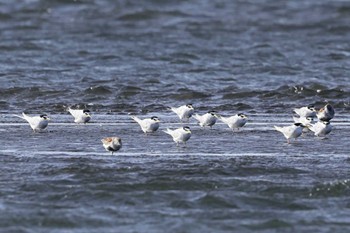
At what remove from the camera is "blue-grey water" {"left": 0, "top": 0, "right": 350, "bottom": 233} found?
12508 millimetres

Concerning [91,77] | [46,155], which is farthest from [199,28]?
[46,155]

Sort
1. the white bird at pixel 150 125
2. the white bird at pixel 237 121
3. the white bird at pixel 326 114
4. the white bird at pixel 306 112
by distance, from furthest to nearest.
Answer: the white bird at pixel 306 112, the white bird at pixel 326 114, the white bird at pixel 237 121, the white bird at pixel 150 125

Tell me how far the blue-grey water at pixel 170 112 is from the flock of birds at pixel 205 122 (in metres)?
0.17

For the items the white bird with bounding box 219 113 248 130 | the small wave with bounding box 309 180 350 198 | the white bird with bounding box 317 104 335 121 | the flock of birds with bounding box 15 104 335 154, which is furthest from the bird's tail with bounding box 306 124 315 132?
the small wave with bounding box 309 180 350 198

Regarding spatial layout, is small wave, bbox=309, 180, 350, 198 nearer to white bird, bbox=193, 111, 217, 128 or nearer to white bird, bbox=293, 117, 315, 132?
white bird, bbox=293, 117, 315, 132

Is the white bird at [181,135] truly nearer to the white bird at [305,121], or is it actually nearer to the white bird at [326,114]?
the white bird at [305,121]

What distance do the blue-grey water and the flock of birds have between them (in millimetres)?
167

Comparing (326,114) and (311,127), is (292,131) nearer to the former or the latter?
(311,127)

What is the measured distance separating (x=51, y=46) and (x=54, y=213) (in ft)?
71.5

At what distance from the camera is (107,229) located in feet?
38.4

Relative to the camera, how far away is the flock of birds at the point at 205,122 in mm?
17016

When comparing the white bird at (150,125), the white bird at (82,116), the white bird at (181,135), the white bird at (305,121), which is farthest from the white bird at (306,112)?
the white bird at (82,116)

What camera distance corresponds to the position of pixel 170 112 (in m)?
21.7

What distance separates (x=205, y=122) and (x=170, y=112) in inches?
Result: 106
